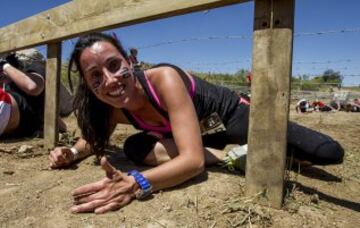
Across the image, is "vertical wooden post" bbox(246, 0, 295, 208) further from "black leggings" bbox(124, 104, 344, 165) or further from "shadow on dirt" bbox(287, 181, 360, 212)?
"black leggings" bbox(124, 104, 344, 165)

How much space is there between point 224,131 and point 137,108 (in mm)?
609

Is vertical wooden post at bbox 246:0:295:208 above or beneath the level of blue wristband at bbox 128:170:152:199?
above

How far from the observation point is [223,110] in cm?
252

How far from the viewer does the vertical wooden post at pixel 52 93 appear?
310cm

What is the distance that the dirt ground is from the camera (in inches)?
65.6

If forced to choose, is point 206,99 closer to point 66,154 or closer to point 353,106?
point 66,154

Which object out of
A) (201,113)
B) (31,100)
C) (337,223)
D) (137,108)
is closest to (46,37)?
(31,100)

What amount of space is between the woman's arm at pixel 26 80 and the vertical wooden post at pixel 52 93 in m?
0.51

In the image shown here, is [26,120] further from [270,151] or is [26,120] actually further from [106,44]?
[270,151]

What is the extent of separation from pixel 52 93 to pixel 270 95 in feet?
6.64

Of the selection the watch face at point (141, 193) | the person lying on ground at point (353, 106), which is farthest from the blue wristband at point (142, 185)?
the person lying on ground at point (353, 106)

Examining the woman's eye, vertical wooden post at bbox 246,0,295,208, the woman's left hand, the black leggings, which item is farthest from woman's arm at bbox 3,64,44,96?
vertical wooden post at bbox 246,0,295,208

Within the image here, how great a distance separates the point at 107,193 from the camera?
1772 millimetres

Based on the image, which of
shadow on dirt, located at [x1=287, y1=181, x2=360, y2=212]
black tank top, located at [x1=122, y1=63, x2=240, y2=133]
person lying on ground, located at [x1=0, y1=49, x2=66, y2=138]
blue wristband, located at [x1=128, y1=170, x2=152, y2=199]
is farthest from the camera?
person lying on ground, located at [x1=0, y1=49, x2=66, y2=138]
